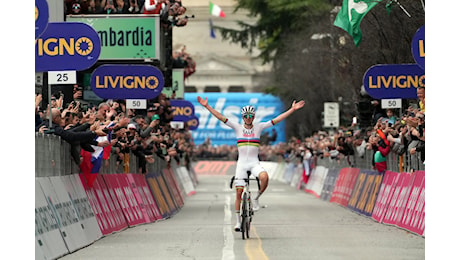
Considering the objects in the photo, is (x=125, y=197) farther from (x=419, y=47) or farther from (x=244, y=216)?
(x=419, y=47)

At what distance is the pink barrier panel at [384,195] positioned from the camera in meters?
24.2

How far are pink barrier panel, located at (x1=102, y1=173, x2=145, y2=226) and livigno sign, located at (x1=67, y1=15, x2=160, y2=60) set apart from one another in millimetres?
7384

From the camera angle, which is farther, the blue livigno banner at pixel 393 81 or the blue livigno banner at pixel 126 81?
the blue livigno banner at pixel 126 81

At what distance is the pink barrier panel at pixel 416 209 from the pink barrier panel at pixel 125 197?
491 cm

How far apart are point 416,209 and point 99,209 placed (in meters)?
5.20

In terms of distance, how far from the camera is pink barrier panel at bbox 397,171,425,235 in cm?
2009

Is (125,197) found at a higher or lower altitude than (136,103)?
lower

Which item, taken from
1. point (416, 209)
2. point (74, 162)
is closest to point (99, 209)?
point (74, 162)

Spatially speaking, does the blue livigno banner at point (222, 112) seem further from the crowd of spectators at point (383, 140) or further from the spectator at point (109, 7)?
the spectator at point (109, 7)

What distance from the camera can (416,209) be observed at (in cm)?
2069

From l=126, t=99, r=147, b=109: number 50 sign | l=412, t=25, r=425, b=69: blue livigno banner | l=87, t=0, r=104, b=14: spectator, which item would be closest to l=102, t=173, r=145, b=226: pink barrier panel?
l=126, t=99, r=147, b=109: number 50 sign

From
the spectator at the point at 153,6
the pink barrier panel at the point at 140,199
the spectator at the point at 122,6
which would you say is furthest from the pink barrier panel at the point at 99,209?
the spectator at the point at 122,6

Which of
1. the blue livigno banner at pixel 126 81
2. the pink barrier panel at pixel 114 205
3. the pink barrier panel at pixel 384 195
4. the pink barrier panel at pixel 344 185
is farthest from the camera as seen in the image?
the pink barrier panel at pixel 344 185
